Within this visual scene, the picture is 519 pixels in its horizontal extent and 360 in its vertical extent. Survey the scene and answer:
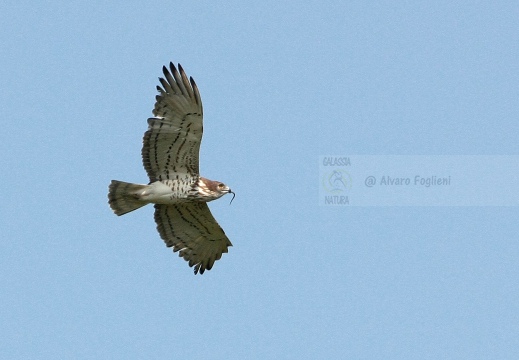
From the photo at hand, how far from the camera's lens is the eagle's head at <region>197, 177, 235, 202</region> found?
640 inches

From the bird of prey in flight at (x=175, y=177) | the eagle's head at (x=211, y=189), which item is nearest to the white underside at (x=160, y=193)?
the bird of prey in flight at (x=175, y=177)

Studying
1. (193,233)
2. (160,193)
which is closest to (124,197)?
(160,193)

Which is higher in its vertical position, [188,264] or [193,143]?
[193,143]

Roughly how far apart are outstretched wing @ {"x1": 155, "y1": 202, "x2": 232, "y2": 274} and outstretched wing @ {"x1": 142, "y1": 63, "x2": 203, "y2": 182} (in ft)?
2.88

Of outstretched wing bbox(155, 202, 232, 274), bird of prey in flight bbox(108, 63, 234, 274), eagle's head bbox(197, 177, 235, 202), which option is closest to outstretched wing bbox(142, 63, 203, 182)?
bird of prey in flight bbox(108, 63, 234, 274)


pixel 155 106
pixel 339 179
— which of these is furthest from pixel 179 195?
pixel 339 179

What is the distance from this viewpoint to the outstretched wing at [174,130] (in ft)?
51.5

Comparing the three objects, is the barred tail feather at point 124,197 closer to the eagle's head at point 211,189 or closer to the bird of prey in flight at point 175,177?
the bird of prey in flight at point 175,177

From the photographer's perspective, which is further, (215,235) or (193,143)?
(215,235)

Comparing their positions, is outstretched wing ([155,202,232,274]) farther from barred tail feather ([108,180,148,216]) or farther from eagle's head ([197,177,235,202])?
barred tail feather ([108,180,148,216])

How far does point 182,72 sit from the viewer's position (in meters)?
15.7

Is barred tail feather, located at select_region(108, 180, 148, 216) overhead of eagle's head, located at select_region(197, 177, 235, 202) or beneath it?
beneath

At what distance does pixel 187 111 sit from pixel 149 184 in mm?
1385

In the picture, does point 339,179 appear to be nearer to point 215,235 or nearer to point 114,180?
point 215,235
